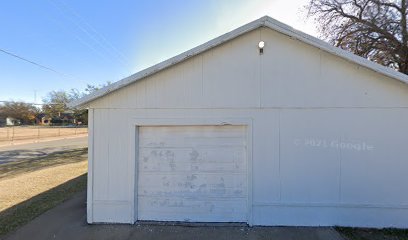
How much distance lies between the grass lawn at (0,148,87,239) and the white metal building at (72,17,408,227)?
1812 mm

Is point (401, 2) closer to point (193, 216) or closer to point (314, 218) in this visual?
point (314, 218)

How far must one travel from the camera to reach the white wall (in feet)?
17.4

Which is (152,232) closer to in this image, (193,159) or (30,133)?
(193,159)

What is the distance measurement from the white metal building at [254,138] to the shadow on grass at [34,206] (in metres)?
1.55

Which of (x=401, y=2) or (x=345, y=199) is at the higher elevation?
(x=401, y=2)

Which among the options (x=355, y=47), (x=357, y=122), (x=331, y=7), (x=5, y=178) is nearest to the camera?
(x=357, y=122)

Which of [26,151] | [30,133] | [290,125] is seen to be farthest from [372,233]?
[30,133]

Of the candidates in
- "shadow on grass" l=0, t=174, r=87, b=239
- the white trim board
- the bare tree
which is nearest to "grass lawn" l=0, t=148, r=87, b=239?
"shadow on grass" l=0, t=174, r=87, b=239

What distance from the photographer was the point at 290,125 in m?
5.42

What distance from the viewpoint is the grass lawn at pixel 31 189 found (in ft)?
19.7

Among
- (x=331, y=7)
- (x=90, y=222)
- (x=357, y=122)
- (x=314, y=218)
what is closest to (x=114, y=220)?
(x=90, y=222)

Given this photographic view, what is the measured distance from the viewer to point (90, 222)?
18.2 ft

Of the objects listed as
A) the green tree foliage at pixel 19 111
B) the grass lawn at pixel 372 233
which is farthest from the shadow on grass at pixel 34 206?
the green tree foliage at pixel 19 111

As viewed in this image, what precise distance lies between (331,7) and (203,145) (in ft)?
45.6
